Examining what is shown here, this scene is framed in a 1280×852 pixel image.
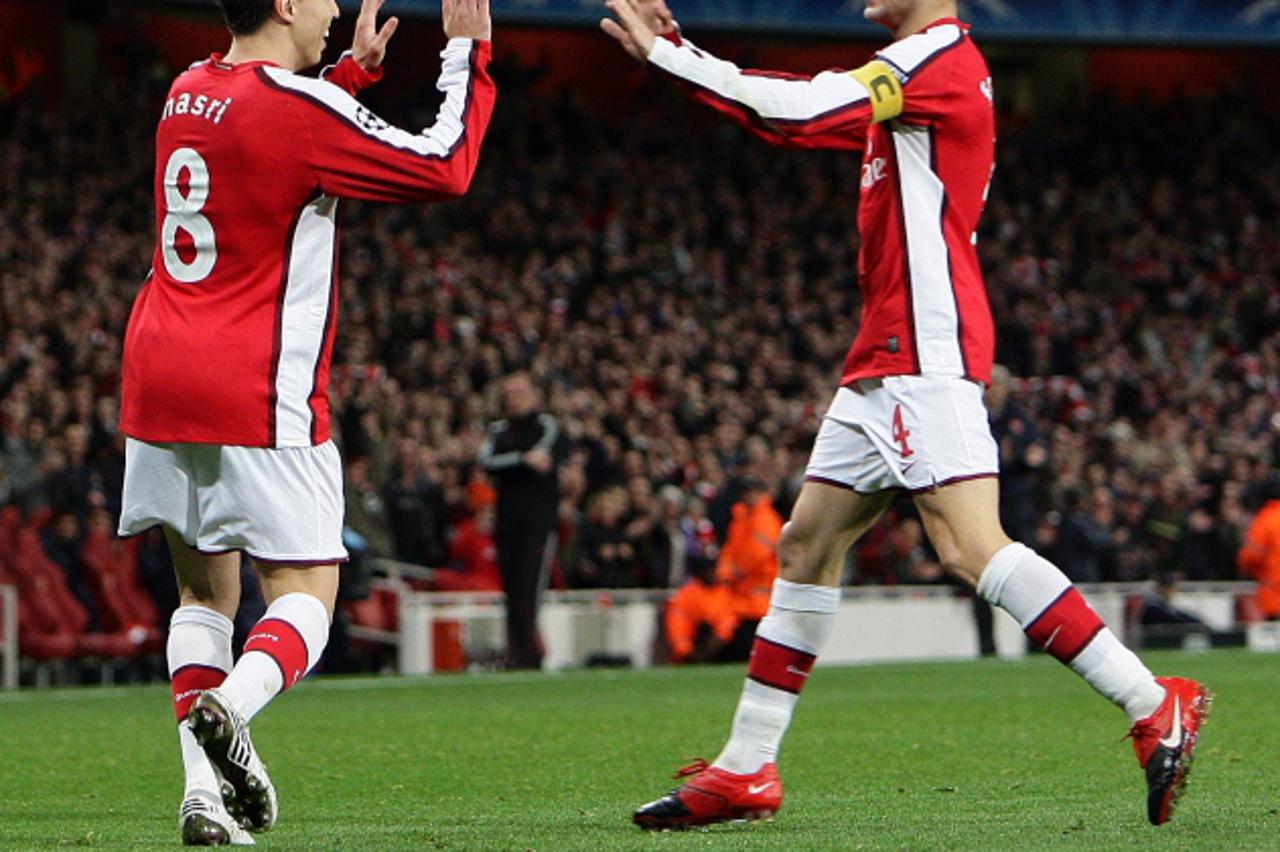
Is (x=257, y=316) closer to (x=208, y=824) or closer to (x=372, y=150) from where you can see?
(x=372, y=150)

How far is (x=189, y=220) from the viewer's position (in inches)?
200

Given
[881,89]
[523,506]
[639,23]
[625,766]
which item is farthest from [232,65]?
[523,506]

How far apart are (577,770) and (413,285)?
1536 centimetres

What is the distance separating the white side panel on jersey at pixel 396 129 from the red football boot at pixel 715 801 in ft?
5.52

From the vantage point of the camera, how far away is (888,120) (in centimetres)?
541

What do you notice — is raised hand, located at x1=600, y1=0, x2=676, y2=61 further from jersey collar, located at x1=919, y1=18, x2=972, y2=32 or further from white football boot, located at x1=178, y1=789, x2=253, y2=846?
white football boot, located at x1=178, y1=789, x2=253, y2=846

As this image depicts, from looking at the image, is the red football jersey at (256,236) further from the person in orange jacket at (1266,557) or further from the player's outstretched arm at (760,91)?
the person in orange jacket at (1266,557)

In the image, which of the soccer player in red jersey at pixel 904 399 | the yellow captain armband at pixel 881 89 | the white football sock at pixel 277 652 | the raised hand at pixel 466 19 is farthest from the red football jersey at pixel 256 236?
the yellow captain armband at pixel 881 89

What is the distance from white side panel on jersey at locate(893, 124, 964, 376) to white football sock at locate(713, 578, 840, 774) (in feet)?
2.29

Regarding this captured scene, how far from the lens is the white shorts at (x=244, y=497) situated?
4992 mm

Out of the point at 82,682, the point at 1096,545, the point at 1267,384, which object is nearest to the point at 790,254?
the point at 1267,384

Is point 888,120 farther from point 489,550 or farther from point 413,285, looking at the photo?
point 413,285

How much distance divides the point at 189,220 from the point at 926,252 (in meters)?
1.76

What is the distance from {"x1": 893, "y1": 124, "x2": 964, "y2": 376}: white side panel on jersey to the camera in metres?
5.42
